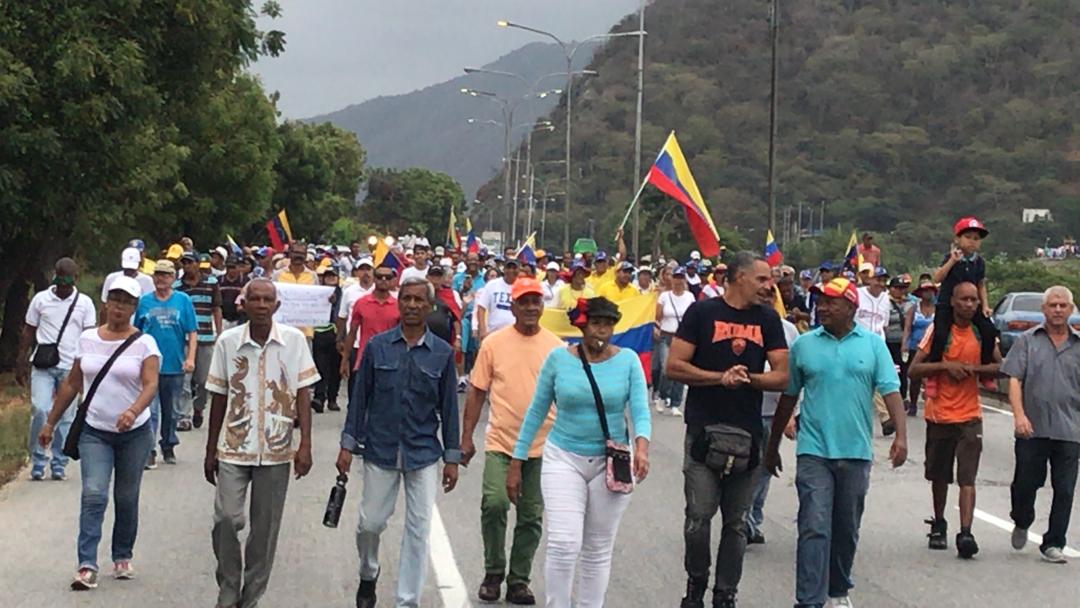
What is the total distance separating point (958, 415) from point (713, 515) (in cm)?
328

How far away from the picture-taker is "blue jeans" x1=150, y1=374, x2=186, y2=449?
44.9ft

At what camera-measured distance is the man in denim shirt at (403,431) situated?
26.3 ft

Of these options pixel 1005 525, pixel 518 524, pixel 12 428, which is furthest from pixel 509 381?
pixel 12 428

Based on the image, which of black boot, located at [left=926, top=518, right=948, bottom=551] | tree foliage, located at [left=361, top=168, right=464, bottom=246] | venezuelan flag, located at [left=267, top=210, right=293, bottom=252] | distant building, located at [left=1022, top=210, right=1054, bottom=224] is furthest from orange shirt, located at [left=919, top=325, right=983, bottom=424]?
tree foliage, located at [left=361, top=168, right=464, bottom=246]

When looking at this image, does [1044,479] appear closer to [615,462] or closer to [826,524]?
[826,524]

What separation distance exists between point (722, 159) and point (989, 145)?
2454 centimetres

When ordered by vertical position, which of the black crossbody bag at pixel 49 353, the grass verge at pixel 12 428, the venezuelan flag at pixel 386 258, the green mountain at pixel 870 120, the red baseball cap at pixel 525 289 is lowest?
the grass verge at pixel 12 428

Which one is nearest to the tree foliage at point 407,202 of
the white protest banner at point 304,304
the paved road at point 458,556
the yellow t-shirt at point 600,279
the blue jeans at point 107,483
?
the yellow t-shirt at point 600,279

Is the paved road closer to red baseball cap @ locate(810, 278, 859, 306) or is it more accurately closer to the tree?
red baseball cap @ locate(810, 278, 859, 306)

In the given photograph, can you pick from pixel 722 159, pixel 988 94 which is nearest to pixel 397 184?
pixel 722 159

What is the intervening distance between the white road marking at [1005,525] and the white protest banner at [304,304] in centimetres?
849

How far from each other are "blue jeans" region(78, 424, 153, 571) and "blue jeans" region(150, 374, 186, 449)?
169 inches

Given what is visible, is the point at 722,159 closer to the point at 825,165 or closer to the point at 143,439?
the point at 825,165

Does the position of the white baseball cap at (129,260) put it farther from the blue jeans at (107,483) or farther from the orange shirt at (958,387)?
the orange shirt at (958,387)
